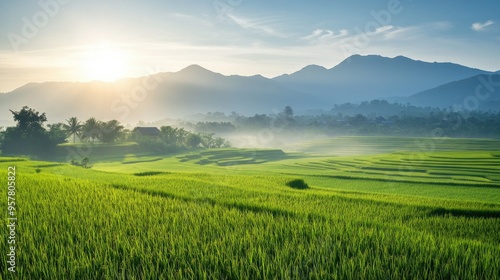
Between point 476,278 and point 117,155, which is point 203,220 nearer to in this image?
point 476,278

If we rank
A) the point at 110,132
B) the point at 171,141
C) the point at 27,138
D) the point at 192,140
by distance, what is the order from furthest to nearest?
the point at 192,140 → the point at 171,141 → the point at 110,132 → the point at 27,138

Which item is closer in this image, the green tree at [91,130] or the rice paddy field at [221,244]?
the rice paddy field at [221,244]

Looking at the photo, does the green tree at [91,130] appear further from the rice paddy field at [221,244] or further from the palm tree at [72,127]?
the rice paddy field at [221,244]

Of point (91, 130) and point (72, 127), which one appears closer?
point (91, 130)

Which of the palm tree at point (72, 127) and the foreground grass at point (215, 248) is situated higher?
the palm tree at point (72, 127)

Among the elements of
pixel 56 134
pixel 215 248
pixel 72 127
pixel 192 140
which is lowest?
pixel 215 248

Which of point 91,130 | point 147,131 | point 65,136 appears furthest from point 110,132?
point 147,131

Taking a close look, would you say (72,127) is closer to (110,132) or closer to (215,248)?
(110,132)

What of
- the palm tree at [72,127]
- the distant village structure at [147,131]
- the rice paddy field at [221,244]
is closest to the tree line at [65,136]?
the palm tree at [72,127]

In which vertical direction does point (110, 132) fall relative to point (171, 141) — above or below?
above

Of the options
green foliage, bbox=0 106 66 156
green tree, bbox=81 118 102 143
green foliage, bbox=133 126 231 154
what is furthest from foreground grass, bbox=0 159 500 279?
green tree, bbox=81 118 102 143

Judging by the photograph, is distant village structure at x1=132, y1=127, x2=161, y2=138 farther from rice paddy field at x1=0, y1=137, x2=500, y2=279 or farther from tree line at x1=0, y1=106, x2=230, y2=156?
rice paddy field at x1=0, y1=137, x2=500, y2=279

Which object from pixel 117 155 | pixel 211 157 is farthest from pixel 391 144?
pixel 117 155

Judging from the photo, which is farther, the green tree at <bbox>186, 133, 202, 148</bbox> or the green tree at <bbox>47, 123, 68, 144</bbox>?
the green tree at <bbox>186, 133, 202, 148</bbox>
